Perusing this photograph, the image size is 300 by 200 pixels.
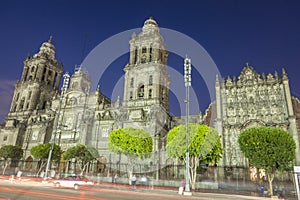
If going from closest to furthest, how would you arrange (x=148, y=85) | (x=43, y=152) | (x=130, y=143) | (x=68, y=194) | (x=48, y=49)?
(x=68, y=194) → (x=130, y=143) → (x=43, y=152) → (x=148, y=85) → (x=48, y=49)

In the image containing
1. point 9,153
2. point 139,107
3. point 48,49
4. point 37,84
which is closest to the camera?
point 9,153

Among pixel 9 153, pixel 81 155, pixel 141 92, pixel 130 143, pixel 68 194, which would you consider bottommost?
pixel 68 194

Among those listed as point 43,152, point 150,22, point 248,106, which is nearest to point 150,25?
point 150,22

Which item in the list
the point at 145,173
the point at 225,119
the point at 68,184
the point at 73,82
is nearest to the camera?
the point at 68,184

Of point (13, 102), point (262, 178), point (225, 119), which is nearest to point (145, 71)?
point (225, 119)

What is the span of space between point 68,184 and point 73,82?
1793 inches

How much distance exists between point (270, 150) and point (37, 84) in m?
62.1

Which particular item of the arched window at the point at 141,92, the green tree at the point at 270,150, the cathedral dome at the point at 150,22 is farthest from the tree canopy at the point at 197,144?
the cathedral dome at the point at 150,22

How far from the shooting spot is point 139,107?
47.2 meters

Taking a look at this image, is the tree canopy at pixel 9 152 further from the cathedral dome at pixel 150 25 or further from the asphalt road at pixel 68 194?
the cathedral dome at pixel 150 25

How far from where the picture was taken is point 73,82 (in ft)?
199

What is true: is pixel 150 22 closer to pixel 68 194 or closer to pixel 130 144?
pixel 130 144

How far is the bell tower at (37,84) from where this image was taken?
6184 centimetres

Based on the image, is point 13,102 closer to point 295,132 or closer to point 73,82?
point 73,82
